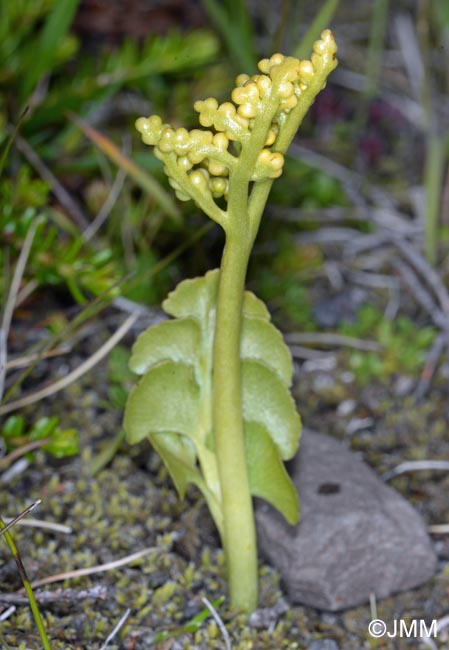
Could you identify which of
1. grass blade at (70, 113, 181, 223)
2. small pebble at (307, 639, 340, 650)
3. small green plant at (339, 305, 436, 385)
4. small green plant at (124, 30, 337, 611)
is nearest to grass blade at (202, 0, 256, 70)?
grass blade at (70, 113, 181, 223)

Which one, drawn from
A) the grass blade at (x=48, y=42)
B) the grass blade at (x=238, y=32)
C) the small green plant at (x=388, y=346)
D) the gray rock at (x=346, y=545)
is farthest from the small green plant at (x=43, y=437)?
the grass blade at (x=238, y=32)

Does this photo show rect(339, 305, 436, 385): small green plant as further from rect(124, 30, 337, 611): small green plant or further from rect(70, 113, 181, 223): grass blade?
rect(124, 30, 337, 611): small green plant

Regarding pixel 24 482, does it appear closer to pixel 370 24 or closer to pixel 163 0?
pixel 163 0

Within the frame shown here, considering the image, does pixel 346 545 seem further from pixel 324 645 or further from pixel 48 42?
pixel 48 42

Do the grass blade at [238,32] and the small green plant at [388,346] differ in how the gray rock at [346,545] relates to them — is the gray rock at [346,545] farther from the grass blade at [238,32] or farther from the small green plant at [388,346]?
the grass blade at [238,32]

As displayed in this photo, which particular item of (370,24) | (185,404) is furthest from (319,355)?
(370,24)
